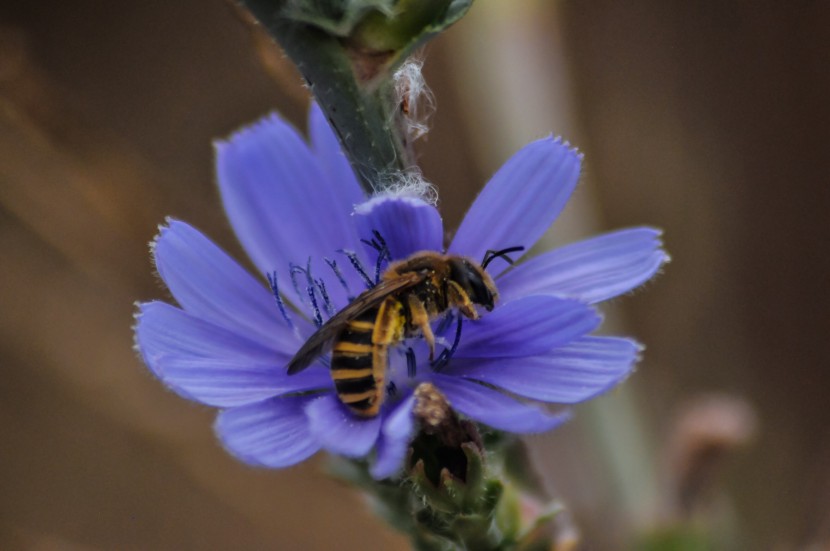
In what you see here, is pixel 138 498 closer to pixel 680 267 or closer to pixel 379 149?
pixel 680 267

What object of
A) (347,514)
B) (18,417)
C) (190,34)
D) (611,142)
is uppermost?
(190,34)

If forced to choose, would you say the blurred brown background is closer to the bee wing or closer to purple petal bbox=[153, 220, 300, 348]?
purple petal bbox=[153, 220, 300, 348]

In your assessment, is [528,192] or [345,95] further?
[528,192]

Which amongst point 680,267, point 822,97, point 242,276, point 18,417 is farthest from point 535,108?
point 18,417

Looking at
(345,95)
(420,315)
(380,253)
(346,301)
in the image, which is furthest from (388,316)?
(345,95)

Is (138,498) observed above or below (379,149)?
below

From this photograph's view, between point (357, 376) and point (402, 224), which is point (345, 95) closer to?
point (402, 224)
